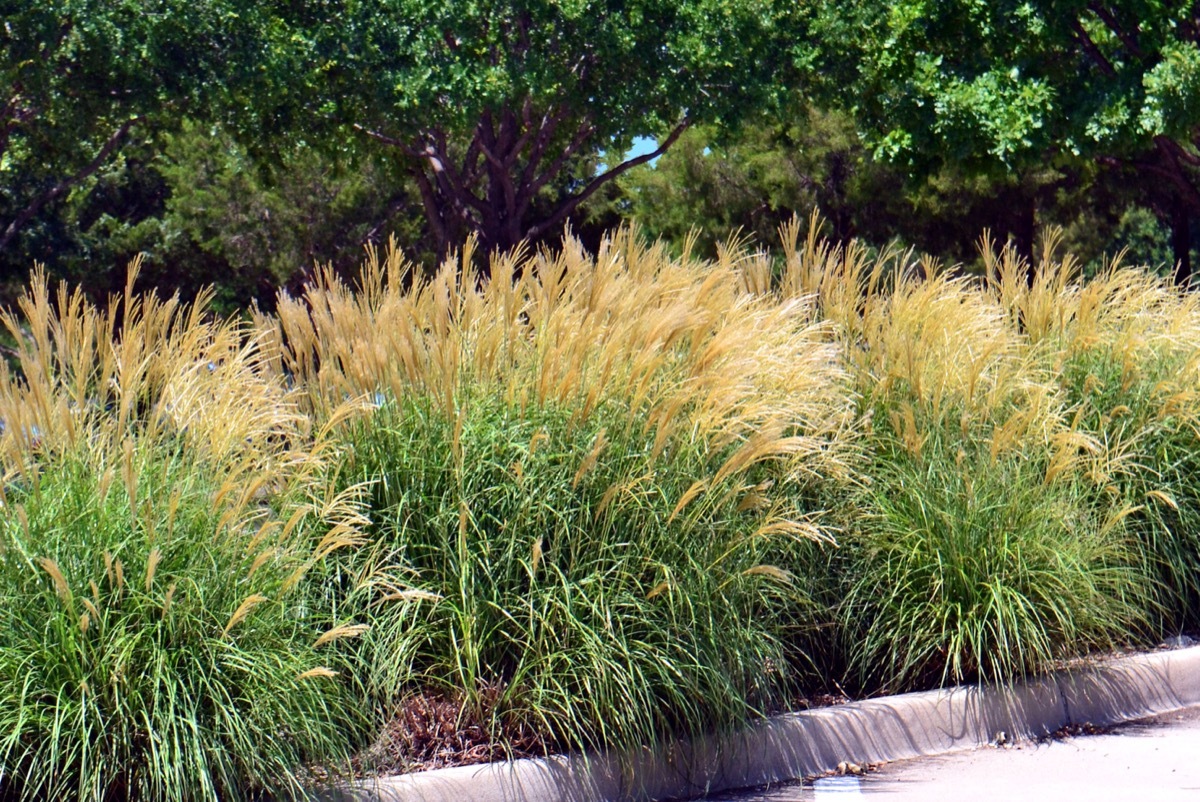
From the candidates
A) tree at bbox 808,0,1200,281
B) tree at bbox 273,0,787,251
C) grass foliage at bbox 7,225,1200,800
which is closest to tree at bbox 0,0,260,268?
tree at bbox 273,0,787,251

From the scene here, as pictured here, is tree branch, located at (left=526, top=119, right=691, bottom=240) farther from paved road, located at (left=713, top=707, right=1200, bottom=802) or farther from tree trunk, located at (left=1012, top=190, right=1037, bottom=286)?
paved road, located at (left=713, top=707, right=1200, bottom=802)

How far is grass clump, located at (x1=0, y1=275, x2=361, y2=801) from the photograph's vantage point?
3.96m

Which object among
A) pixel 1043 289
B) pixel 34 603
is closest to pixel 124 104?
pixel 1043 289

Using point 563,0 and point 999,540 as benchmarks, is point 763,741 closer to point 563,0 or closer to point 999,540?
point 999,540

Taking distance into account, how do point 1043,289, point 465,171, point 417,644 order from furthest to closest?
point 465,171 < point 1043,289 < point 417,644

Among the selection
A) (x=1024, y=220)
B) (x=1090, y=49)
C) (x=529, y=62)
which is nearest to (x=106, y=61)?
(x=529, y=62)

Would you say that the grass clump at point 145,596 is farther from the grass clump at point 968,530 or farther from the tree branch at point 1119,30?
the tree branch at point 1119,30

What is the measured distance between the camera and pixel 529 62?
1744 centimetres

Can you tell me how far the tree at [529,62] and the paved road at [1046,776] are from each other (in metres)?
12.5

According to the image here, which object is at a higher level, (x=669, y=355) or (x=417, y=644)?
(x=669, y=355)

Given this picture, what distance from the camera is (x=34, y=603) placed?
407 centimetres

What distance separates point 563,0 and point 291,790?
1498 centimetres

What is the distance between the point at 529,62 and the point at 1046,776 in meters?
13.9

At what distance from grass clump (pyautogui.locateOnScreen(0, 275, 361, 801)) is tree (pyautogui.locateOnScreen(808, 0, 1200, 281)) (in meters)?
12.8
